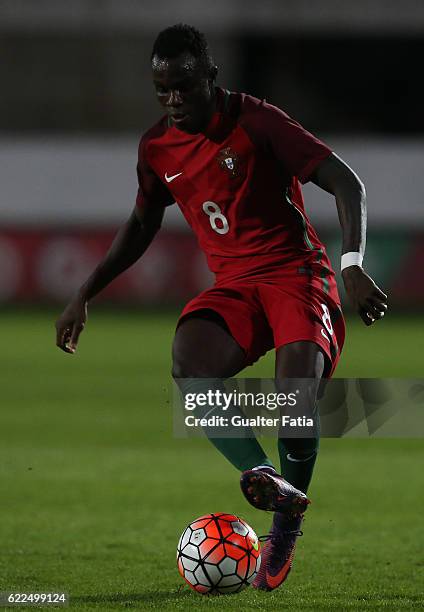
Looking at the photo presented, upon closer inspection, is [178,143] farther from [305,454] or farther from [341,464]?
[341,464]

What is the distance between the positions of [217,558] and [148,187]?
1.53m

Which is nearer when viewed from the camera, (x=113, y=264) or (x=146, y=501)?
(x=113, y=264)

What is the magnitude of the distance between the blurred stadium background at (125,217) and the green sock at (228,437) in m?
2.27

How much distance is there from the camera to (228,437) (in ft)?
14.4

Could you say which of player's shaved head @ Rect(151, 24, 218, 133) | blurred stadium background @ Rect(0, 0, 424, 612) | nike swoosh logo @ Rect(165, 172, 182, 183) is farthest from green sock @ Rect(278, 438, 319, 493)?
blurred stadium background @ Rect(0, 0, 424, 612)

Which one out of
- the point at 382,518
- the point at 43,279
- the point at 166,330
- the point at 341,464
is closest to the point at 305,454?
the point at 382,518

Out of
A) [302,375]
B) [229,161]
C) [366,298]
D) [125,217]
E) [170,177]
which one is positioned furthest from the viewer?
[125,217]

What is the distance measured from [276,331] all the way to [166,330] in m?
13.1

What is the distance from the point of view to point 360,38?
79.8 feet

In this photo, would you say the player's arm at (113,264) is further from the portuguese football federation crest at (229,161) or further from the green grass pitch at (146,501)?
the green grass pitch at (146,501)

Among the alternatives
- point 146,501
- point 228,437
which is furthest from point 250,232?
point 146,501

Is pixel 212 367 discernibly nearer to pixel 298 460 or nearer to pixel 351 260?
pixel 298 460

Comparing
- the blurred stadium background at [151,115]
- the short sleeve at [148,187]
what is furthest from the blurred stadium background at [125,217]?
the short sleeve at [148,187]

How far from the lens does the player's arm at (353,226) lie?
3.93 meters
